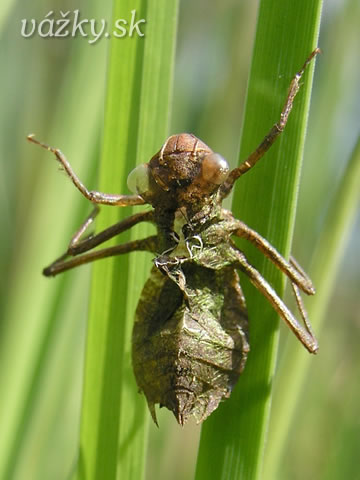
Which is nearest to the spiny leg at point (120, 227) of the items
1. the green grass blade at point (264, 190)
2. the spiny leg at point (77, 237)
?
the spiny leg at point (77, 237)

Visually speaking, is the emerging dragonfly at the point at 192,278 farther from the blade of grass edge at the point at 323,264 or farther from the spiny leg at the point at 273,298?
the blade of grass edge at the point at 323,264

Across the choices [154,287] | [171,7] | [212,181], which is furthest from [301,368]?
[171,7]

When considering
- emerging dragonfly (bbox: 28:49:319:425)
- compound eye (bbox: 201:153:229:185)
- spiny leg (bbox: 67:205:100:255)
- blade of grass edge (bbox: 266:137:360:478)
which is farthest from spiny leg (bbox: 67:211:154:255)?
blade of grass edge (bbox: 266:137:360:478)

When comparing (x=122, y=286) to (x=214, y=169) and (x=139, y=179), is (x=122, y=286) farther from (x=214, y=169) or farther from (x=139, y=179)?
(x=214, y=169)

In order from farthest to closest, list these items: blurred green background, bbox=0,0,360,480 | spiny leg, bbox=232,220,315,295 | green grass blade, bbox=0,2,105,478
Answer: blurred green background, bbox=0,0,360,480, green grass blade, bbox=0,2,105,478, spiny leg, bbox=232,220,315,295

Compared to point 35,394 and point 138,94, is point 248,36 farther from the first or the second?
point 35,394

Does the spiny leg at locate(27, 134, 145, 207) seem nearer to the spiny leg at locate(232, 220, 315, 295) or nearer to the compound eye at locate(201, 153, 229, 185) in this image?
the compound eye at locate(201, 153, 229, 185)

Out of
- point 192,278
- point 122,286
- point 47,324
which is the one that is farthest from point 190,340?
point 47,324
